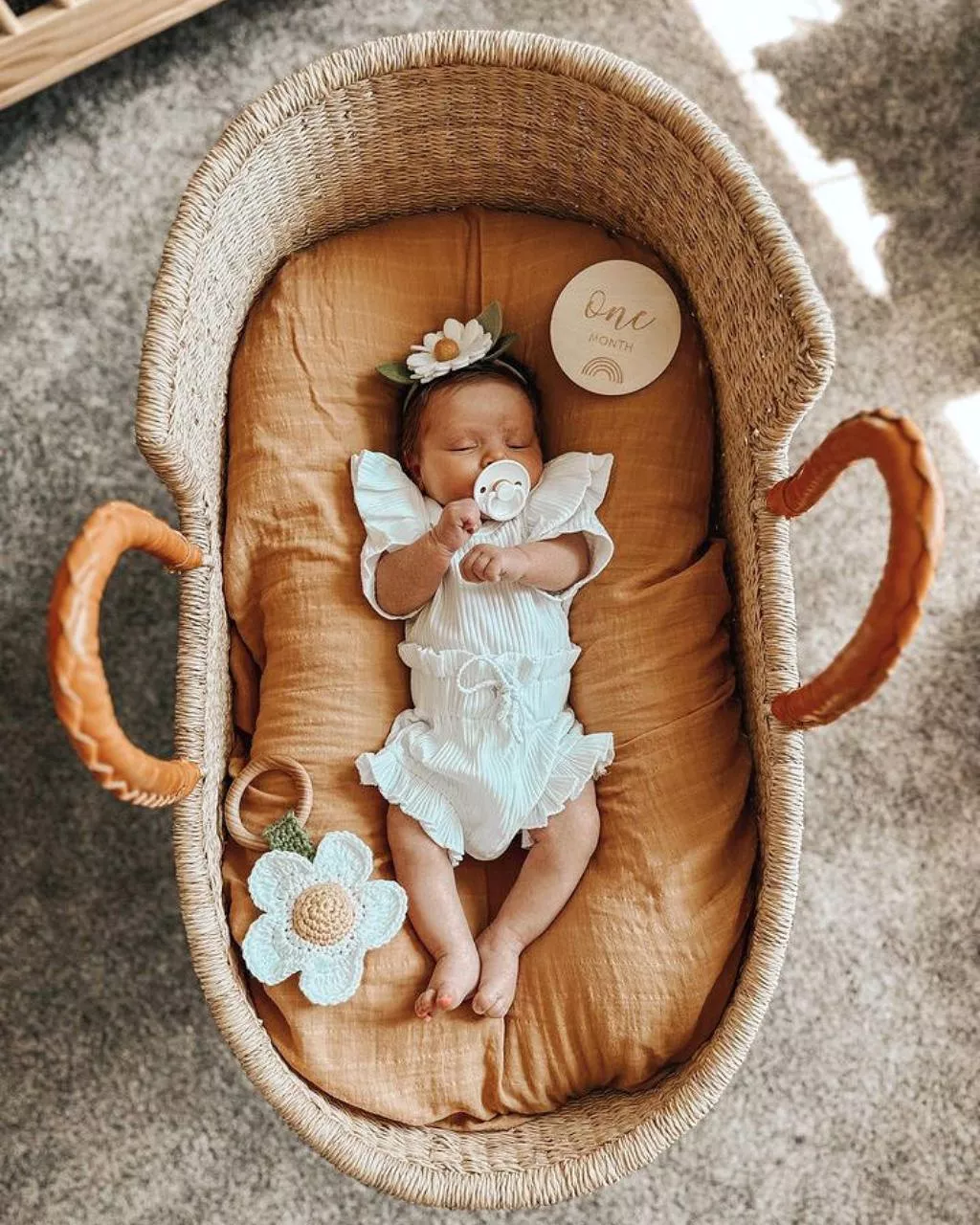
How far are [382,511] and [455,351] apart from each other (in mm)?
193

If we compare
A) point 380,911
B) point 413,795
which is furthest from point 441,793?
point 380,911

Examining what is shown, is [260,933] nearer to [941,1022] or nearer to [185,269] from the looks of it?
[185,269]

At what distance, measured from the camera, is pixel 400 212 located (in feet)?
4.45

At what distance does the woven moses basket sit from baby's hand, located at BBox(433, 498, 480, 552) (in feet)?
0.80

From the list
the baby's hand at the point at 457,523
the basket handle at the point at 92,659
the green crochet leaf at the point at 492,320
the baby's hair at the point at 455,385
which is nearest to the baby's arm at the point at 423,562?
the baby's hand at the point at 457,523

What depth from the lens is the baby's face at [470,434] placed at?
3.89 feet

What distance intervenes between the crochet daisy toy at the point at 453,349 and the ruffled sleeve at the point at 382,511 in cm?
10

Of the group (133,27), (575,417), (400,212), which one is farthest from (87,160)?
(575,417)

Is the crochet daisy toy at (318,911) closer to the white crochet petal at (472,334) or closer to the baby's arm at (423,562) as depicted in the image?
the baby's arm at (423,562)

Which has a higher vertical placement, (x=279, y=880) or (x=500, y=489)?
(x=500, y=489)

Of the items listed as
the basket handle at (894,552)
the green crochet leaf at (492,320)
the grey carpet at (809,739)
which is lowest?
the grey carpet at (809,739)

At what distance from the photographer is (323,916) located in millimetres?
1102

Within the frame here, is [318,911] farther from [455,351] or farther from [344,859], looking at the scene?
[455,351]

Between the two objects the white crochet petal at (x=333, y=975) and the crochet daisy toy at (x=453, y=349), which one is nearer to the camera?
the white crochet petal at (x=333, y=975)
